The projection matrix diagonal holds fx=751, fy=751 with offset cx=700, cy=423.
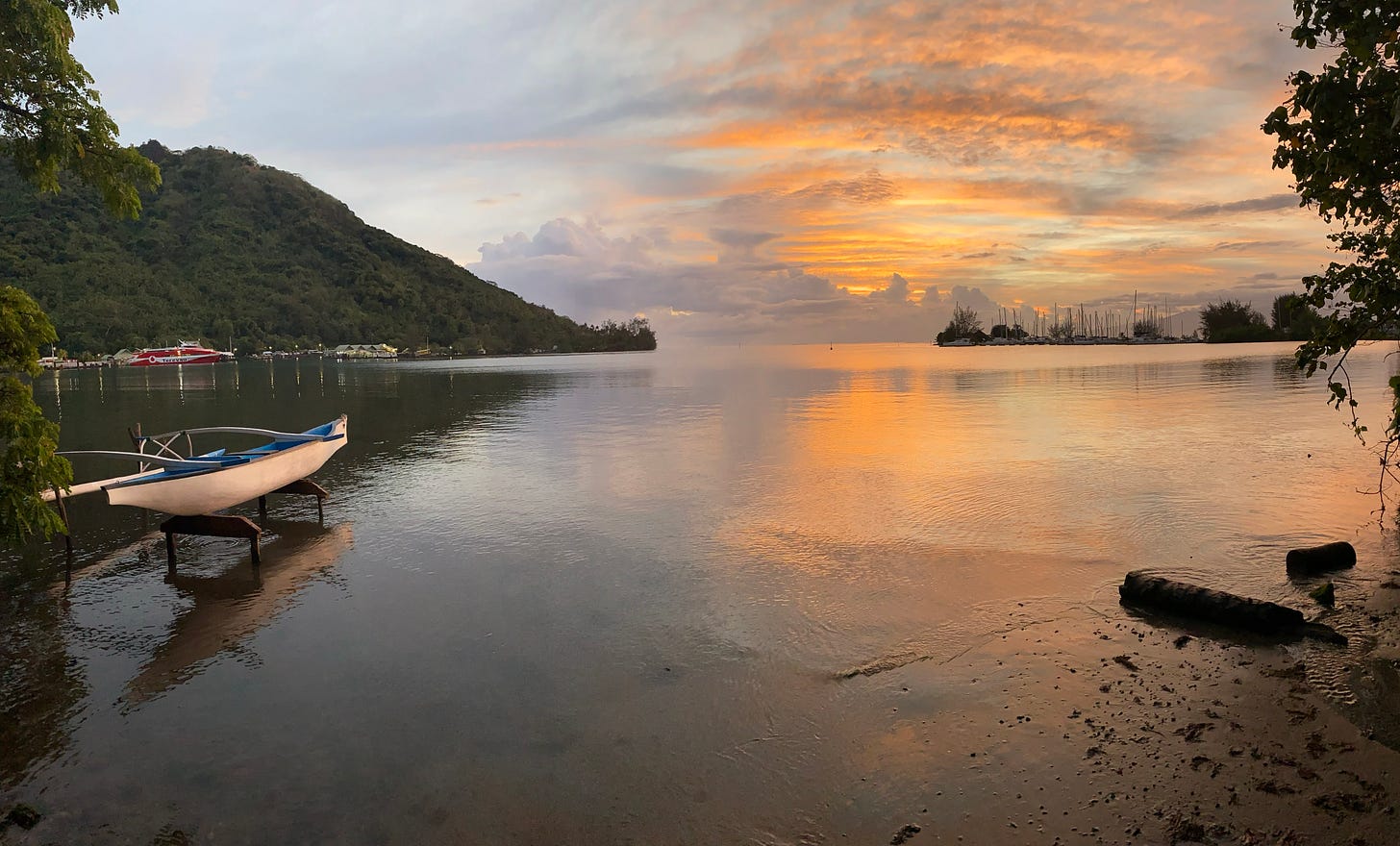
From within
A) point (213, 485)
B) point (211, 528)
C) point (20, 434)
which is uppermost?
point (20, 434)

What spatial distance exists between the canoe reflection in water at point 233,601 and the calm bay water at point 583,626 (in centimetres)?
6

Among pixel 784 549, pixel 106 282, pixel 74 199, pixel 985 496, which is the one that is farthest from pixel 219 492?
pixel 74 199

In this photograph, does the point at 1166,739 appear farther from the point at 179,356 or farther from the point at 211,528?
the point at 179,356

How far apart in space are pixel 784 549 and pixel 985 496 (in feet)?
21.1

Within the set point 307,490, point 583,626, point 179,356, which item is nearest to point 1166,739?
point 583,626

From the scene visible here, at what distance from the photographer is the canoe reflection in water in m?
8.66

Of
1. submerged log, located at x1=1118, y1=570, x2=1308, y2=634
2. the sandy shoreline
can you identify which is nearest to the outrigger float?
the sandy shoreline

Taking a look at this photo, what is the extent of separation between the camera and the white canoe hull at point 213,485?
39.0 feet

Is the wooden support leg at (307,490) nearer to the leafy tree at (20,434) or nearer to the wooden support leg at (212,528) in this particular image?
the wooden support leg at (212,528)

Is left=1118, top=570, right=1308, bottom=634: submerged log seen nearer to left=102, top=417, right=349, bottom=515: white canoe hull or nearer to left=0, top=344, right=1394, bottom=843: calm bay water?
left=0, top=344, right=1394, bottom=843: calm bay water

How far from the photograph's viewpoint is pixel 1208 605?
29.5 feet

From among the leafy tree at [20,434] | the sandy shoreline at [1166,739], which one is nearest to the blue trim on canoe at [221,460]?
the leafy tree at [20,434]

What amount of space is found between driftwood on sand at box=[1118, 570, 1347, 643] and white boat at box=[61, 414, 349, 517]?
14.2 m

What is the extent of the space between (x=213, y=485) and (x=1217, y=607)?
587 inches
